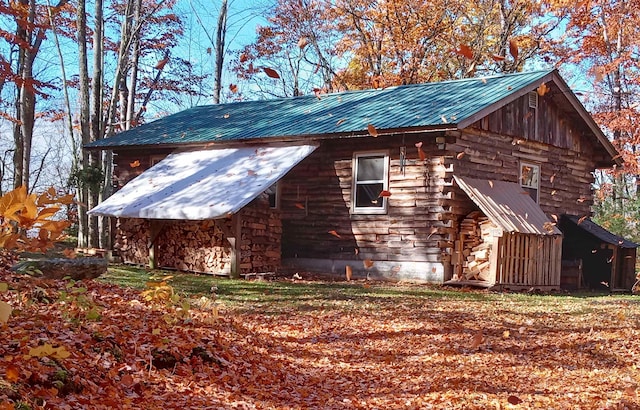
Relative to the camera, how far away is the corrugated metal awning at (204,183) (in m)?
14.7

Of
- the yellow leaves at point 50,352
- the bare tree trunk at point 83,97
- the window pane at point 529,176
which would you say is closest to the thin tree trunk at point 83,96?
the bare tree trunk at point 83,97

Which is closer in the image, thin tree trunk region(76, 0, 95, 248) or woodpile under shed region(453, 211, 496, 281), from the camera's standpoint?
woodpile under shed region(453, 211, 496, 281)

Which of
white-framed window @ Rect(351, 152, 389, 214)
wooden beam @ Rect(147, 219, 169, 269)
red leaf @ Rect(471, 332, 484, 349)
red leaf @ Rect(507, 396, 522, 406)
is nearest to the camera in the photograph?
red leaf @ Rect(507, 396, 522, 406)

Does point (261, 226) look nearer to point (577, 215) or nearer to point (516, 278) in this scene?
point (516, 278)

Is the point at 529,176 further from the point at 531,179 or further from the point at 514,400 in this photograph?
the point at 514,400

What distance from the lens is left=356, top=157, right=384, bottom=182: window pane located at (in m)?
15.9

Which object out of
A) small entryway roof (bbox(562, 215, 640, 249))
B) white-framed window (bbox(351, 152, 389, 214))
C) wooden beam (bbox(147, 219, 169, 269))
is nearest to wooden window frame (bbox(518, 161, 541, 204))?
small entryway roof (bbox(562, 215, 640, 249))

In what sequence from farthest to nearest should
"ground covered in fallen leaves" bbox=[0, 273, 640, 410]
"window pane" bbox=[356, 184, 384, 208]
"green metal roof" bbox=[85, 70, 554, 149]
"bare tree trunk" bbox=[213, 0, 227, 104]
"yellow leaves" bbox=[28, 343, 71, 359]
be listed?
"bare tree trunk" bbox=[213, 0, 227, 104], "window pane" bbox=[356, 184, 384, 208], "green metal roof" bbox=[85, 70, 554, 149], "ground covered in fallen leaves" bbox=[0, 273, 640, 410], "yellow leaves" bbox=[28, 343, 71, 359]

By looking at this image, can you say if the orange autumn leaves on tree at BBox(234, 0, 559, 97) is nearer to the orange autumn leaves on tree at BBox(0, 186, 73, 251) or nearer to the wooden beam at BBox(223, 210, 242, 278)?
the wooden beam at BBox(223, 210, 242, 278)

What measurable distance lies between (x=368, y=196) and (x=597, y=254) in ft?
20.4

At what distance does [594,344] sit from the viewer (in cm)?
852

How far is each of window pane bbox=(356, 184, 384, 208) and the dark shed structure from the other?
536 cm

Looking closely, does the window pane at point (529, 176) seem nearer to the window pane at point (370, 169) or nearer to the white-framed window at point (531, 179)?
the white-framed window at point (531, 179)

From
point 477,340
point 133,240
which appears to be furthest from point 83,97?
point 477,340
